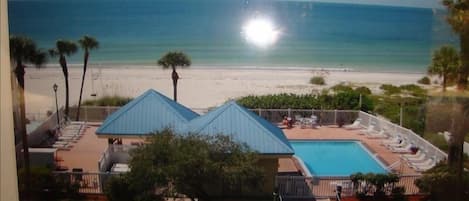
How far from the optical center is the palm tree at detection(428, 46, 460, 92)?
353 centimetres

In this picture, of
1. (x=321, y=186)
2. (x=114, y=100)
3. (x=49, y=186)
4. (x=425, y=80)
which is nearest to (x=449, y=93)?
(x=425, y=80)

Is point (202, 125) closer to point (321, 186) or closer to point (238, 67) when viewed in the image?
point (238, 67)

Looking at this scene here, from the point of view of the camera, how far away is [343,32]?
12.3 ft

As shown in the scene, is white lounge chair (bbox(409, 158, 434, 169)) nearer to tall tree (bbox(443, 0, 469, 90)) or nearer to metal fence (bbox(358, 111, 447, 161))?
metal fence (bbox(358, 111, 447, 161))

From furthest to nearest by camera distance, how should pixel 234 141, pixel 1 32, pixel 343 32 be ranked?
pixel 343 32, pixel 234 141, pixel 1 32

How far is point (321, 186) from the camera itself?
12.4ft

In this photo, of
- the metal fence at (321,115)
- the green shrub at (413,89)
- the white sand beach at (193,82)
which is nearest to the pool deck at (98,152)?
the metal fence at (321,115)

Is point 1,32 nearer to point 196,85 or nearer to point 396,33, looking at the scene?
point 196,85

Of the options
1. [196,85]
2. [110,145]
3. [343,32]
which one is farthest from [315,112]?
[110,145]

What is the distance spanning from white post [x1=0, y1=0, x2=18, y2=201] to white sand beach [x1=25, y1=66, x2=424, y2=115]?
0.28m

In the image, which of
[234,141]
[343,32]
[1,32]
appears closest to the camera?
[1,32]

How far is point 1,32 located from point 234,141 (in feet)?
6.27

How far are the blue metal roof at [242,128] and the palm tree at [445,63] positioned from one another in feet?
4.39

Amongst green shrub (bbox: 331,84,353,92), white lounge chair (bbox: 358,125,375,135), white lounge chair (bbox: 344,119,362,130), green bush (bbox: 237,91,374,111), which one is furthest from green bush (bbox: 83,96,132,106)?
white lounge chair (bbox: 358,125,375,135)
